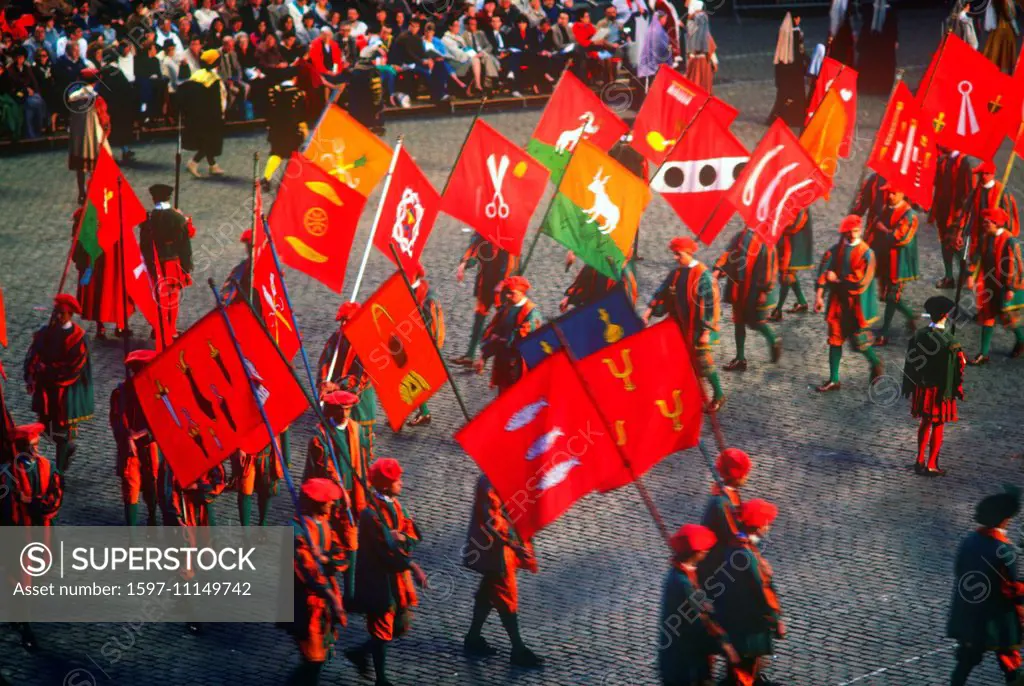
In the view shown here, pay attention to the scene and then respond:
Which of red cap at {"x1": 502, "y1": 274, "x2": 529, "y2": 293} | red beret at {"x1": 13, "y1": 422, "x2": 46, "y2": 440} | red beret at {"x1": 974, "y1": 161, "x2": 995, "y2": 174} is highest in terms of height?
red beret at {"x1": 974, "y1": 161, "x2": 995, "y2": 174}

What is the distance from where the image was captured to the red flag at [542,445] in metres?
8.48

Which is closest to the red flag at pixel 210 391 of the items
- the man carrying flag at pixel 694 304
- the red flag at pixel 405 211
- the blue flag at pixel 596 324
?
the blue flag at pixel 596 324

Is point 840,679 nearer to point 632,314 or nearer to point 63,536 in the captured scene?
point 632,314

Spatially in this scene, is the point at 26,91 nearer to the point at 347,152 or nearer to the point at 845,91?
the point at 347,152

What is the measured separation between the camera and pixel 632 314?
10.1 m

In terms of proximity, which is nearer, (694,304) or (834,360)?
(694,304)

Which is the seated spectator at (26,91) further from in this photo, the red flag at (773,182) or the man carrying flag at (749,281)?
the red flag at (773,182)

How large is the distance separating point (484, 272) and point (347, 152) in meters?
2.98

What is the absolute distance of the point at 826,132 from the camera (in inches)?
603

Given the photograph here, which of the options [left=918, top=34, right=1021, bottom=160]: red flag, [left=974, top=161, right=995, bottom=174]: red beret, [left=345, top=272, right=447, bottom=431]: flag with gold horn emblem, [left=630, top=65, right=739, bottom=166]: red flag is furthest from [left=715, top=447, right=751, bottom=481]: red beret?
[left=630, top=65, right=739, bottom=166]: red flag

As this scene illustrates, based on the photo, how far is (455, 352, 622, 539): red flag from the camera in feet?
27.8

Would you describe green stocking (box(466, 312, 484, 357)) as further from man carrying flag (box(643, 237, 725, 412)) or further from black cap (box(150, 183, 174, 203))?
black cap (box(150, 183, 174, 203))

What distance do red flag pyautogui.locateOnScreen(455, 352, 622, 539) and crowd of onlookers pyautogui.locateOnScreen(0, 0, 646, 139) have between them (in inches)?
539

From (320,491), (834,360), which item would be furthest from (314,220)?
(834,360)
